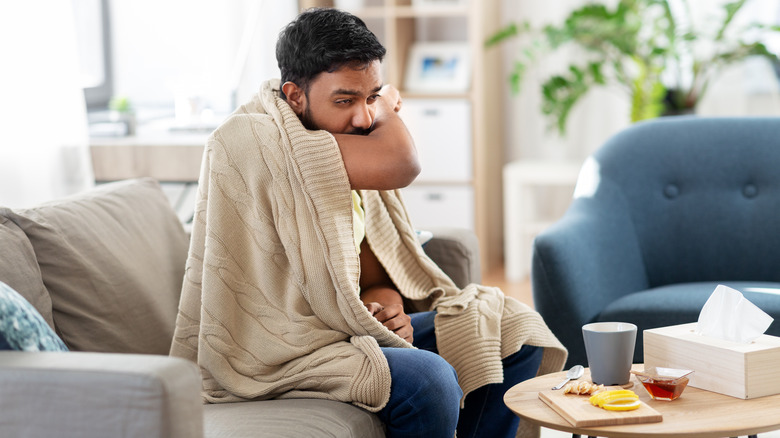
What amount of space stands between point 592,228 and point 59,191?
1.44 meters

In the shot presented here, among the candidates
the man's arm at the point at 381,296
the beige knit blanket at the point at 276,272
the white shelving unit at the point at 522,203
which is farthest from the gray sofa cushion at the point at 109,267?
the white shelving unit at the point at 522,203

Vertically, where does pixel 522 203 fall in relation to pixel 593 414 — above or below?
below

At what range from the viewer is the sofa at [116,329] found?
118 centimetres

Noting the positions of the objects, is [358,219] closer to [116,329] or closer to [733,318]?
[116,329]

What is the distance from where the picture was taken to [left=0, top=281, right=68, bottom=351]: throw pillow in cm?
133

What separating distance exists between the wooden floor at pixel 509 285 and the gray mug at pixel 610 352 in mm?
2366

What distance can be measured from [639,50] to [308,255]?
9.40 feet

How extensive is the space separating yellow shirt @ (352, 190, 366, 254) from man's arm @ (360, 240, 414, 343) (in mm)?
52

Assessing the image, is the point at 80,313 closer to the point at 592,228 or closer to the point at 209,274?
the point at 209,274

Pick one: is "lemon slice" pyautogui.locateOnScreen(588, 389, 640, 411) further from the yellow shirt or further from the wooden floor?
the wooden floor

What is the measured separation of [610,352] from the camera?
5.07ft

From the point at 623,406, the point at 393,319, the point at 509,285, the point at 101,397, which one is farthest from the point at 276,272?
the point at 509,285

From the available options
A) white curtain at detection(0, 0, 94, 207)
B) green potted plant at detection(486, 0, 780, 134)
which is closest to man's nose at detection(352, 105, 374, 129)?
white curtain at detection(0, 0, 94, 207)

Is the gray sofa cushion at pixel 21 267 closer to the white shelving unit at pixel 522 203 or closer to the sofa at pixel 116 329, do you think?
the sofa at pixel 116 329
